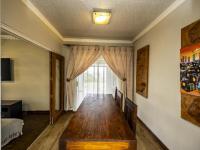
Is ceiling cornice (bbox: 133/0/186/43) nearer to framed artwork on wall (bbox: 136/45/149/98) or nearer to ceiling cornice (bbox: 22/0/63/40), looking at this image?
framed artwork on wall (bbox: 136/45/149/98)

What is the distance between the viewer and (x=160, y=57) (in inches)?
110

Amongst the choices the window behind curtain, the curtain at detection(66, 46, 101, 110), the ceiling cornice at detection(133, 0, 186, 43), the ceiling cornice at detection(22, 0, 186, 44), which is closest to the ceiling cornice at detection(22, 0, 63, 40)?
the ceiling cornice at detection(22, 0, 186, 44)

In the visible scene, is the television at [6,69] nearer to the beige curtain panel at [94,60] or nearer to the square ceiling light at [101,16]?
the beige curtain panel at [94,60]

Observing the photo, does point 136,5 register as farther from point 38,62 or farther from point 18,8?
point 38,62

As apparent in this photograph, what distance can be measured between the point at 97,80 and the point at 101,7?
2.99 m

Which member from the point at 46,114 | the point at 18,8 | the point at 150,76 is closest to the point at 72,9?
the point at 18,8

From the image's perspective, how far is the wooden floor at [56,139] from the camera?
103 inches

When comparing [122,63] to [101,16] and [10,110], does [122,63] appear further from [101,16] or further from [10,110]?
[10,110]

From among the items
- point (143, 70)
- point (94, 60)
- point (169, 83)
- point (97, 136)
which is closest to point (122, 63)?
point (94, 60)

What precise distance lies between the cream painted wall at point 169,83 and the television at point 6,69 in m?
3.91

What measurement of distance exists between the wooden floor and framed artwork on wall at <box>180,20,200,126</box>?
A: 3.49 feet

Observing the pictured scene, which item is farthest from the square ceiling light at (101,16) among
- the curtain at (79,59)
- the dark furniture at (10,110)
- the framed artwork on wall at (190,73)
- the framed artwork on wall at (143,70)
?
the dark furniture at (10,110)

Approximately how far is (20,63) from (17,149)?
2697 millimetres

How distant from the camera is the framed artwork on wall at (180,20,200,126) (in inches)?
67.0
